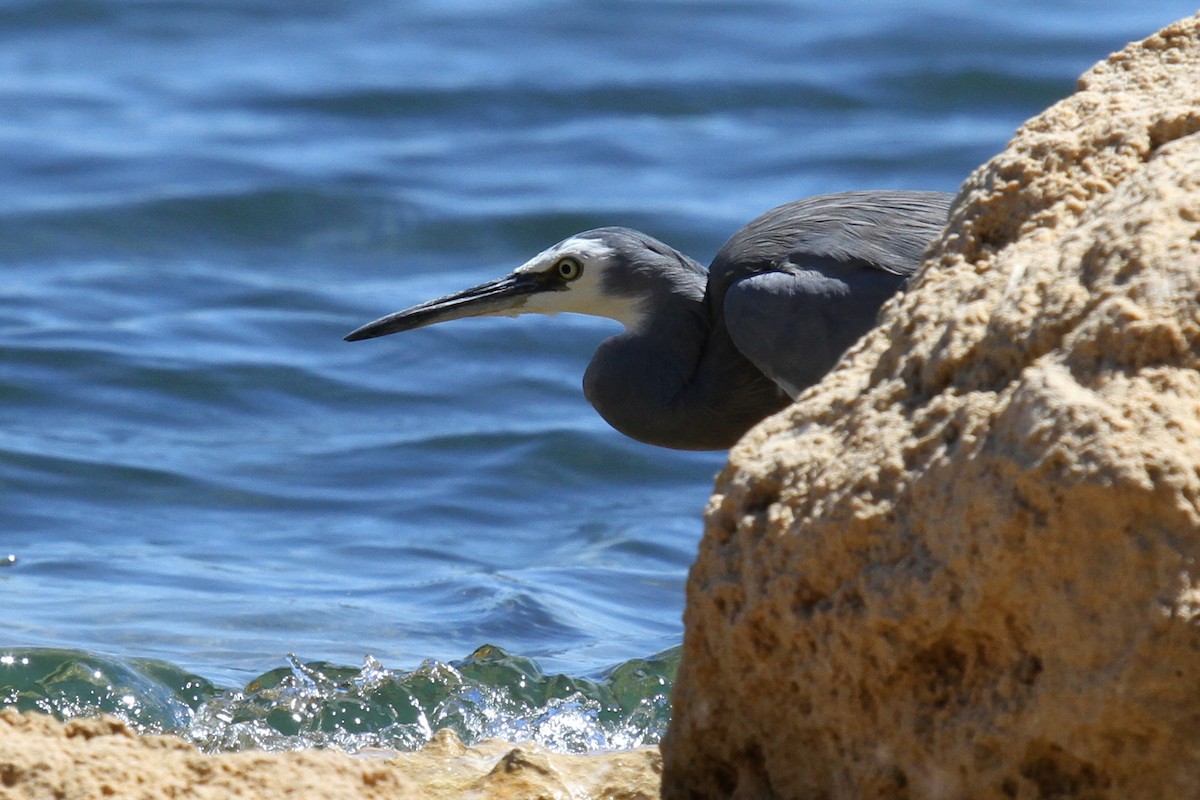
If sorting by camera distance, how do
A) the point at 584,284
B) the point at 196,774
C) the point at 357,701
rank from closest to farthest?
1. the point at 196,774
2. the point at 357,701
3. the point at 584,284

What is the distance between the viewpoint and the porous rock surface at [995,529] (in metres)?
2.29

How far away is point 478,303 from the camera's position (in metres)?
6.04

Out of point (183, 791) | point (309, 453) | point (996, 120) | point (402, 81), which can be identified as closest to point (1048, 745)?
point (183, 791)

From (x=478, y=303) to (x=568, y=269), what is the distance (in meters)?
0.31

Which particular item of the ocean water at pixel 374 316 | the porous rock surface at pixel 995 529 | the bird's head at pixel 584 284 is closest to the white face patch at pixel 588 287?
the bird's head at pixel 584 284

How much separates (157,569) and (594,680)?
2509mm

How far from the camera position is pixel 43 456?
8.80m

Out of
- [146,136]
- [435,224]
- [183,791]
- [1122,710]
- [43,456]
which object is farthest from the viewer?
[146,136]

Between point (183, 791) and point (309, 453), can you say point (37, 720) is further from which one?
point (309, 453)

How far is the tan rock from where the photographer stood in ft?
9.37

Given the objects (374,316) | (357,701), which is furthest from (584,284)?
(374,316)

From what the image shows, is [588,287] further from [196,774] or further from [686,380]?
[196,774]

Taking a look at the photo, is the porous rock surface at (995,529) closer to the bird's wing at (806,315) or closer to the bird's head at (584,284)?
the bird's wing at (806,315)

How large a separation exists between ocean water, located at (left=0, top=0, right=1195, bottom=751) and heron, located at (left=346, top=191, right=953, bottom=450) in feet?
2.69
